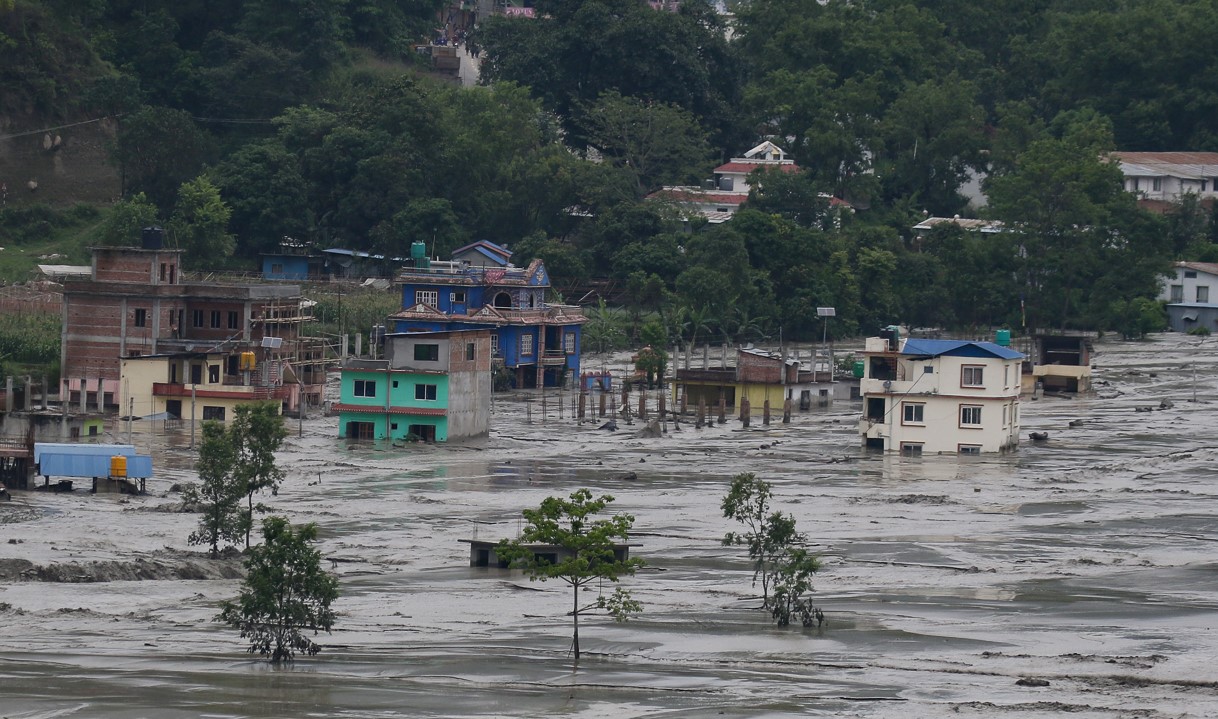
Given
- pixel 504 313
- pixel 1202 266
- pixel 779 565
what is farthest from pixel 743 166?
pixel 779 565

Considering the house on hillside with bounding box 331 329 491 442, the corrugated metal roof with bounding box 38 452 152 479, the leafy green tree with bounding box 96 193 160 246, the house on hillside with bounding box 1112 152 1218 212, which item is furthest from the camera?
the house on hillside with bounding box 1112 152 1218 212

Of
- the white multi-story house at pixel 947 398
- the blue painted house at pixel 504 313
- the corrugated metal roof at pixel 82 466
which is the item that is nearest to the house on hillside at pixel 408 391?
the white multi-story house at pixel 947 398

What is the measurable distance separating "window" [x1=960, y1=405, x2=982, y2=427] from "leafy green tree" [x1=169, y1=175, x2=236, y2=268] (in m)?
42.8

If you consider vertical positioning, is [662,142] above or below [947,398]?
above

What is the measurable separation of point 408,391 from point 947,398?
16.9 metres

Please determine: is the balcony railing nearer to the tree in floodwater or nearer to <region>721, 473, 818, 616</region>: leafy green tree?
the tree in floodwater

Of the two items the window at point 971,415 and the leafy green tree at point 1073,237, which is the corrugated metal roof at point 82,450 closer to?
the window at point 971,415

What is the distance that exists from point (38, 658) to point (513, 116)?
266 feet

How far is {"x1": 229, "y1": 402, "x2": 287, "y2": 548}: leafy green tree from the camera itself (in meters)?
43.6

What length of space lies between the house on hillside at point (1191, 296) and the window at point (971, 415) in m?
46.7

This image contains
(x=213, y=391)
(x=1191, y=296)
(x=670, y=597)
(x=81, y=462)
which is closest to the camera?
(x=670, y=597)

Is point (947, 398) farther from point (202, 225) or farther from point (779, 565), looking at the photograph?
point (202, 225)

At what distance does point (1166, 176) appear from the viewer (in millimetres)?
121875

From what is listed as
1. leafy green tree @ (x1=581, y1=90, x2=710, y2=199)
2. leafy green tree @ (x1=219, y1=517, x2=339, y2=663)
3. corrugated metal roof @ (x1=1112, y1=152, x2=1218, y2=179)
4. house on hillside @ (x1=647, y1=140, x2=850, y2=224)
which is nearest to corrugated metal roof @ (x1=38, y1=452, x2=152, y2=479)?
leafy green tree @ (x1=219, y1=517, x2=339, y2=663)
